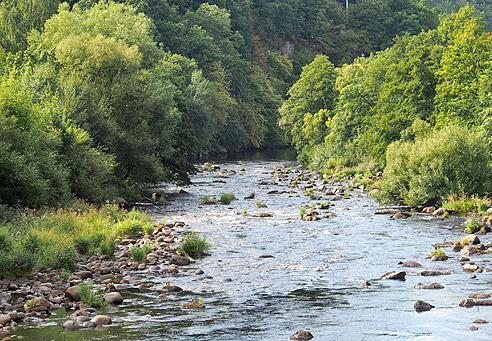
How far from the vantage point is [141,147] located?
45000mm

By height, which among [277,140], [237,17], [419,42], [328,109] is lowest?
[277,140]

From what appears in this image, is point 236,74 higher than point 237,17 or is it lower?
lower

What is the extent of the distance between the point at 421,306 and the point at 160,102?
107 ft

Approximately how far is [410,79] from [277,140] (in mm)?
71915

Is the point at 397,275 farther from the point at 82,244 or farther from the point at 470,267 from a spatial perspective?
the point at 82,244

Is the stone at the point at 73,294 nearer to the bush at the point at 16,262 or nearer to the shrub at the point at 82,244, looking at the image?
the bush at the point at 16,262

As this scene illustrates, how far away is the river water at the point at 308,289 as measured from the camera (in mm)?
16469

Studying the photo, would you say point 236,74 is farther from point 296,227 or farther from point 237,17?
point 296,227

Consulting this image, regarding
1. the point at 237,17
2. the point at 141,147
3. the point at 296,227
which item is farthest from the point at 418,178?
the point at 237,17

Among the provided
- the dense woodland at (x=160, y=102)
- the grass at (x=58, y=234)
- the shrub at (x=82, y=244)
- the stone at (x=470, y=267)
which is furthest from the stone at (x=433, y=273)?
the dense woodland at (x=160, y=102)

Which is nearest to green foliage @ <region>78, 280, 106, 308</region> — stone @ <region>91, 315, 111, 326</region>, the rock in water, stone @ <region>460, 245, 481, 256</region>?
stone @ <region>91, 315, 111, 326</region>

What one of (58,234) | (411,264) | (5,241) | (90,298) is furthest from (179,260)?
(411,264)

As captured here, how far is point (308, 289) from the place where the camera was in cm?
2125

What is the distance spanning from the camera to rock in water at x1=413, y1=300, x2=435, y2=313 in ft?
60.1
